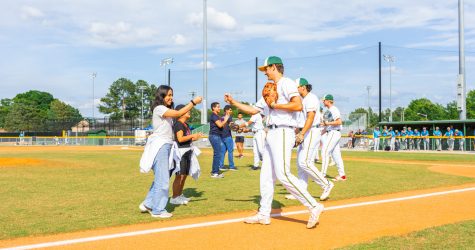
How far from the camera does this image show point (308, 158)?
7.67 metres

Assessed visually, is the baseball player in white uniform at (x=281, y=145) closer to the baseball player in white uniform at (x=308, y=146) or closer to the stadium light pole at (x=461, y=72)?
the baseball player in white uniform at (x=308, y=146)

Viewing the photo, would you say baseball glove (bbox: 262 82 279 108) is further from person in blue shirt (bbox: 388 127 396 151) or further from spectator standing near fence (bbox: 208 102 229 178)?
person in blue shirt (bbox: 388 127 396 151)

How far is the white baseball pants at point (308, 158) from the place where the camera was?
24.8ft

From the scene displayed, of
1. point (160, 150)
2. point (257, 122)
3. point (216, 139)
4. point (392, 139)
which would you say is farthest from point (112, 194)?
point (392, 139)

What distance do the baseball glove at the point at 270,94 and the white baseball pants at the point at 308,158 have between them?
5.92ft

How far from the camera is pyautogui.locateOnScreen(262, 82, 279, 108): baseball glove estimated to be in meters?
6.04

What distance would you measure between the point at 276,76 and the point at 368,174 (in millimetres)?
7775

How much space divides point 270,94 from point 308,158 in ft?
6.71

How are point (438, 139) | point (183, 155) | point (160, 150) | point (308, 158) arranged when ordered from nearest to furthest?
point (160, 150), point (308, 158), point (183, 155), point (438, 139)

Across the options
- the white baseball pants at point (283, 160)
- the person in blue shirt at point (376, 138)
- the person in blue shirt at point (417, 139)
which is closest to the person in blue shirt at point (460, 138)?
the person in blue shirt at point (417, 139)

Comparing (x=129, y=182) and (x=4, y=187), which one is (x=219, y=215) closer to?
(x=129, y=182)

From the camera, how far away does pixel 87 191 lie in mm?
9461

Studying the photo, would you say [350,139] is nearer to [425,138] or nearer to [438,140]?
[425,138]

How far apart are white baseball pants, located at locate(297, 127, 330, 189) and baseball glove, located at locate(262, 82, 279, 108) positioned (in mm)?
1806
